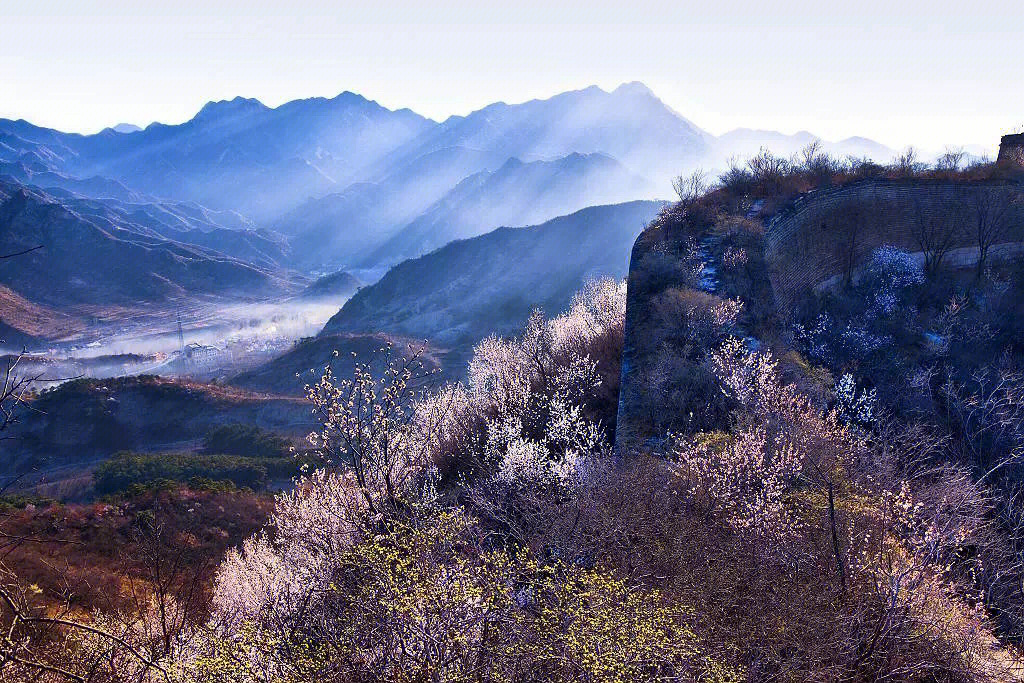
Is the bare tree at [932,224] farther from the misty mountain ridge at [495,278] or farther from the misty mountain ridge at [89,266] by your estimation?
the misty mountain ridge at [89,266]

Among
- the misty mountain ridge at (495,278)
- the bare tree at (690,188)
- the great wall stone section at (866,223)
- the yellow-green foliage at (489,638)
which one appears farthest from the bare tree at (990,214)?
the misty mountain ridge at (495,278)

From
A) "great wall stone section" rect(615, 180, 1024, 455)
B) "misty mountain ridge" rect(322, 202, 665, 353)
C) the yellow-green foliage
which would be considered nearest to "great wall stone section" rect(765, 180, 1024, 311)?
"great wall stone section" rect(615, 180, 1024, 455)

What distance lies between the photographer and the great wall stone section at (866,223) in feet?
71.7

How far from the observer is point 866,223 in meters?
24.6

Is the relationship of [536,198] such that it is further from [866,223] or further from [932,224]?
[866,223]

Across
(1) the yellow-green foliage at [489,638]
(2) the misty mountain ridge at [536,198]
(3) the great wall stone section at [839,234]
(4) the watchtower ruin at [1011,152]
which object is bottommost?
(1) the yellow-green foliage at [489,638]

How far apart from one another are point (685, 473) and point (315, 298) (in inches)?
5709

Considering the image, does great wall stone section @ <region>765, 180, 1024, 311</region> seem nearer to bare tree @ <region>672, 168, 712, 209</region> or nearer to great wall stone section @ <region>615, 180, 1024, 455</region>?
great wall stone section @ <region>615, 180, 1024, 455</region>

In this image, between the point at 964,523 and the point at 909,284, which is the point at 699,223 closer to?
the point at 909,284

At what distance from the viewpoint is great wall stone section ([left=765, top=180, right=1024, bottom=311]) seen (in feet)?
71.7

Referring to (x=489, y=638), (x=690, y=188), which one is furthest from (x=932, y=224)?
(x=489, y=638)

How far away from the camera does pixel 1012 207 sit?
25703 millimetres

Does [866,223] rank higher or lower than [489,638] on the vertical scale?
higher

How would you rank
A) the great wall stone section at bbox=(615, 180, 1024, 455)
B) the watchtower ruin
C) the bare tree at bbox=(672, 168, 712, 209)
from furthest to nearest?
the watchtower ruin, the bare tree at bbox=(672, 168, 712, 209), the great wall stone section at bbox=(615, 180, 1024, 455)
